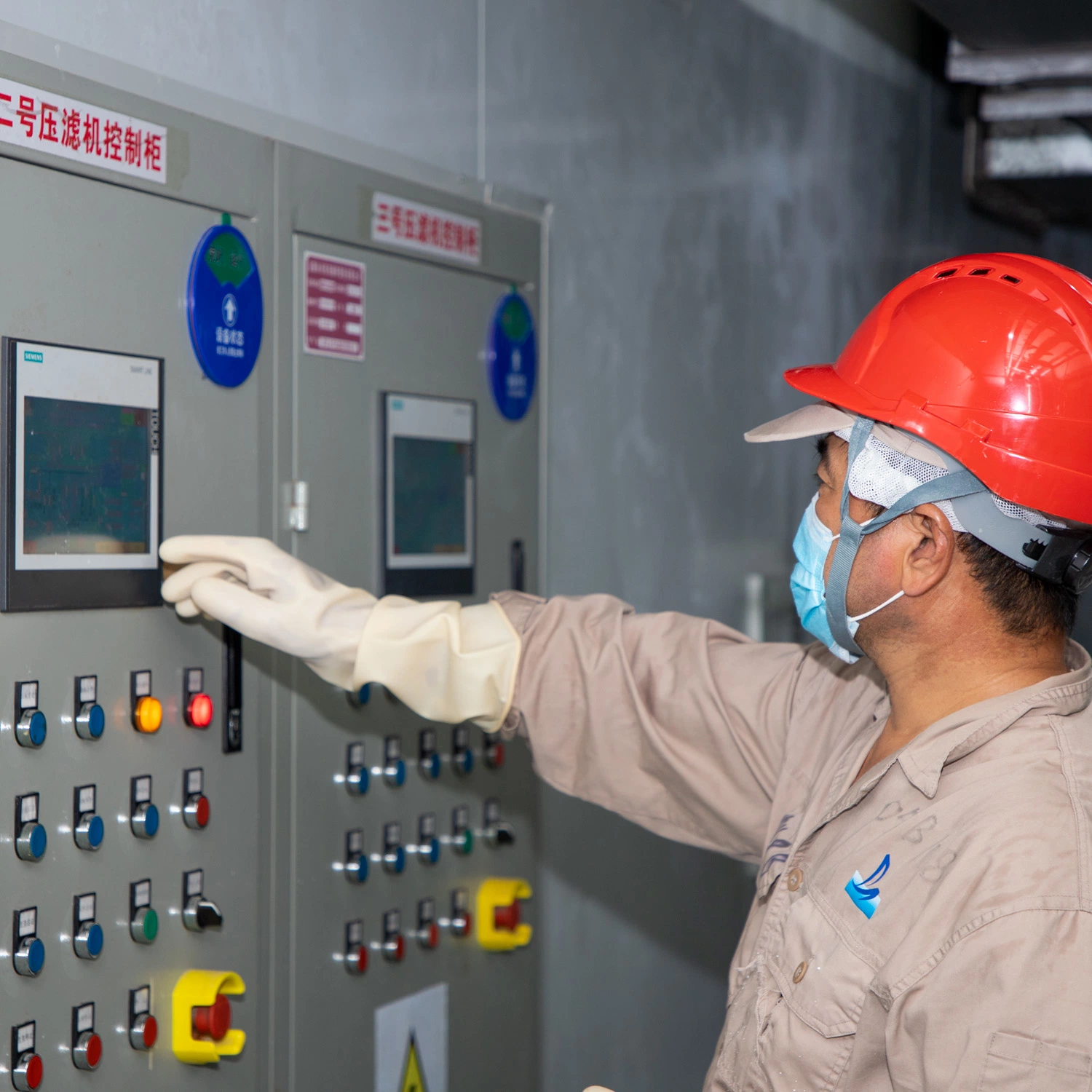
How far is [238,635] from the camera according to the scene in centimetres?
161

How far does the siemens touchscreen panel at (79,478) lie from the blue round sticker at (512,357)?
2.26ft

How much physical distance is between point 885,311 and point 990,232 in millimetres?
3636

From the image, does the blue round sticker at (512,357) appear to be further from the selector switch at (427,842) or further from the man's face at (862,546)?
the man's face at (862,546)

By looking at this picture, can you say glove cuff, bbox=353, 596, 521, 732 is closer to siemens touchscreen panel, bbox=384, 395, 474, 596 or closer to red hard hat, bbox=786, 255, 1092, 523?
siemens touchscreen panel, bbox=384, 395, 474, 596

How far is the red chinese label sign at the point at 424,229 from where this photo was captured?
1.82 metres

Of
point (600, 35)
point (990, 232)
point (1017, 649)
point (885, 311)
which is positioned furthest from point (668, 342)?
point (990, 232)

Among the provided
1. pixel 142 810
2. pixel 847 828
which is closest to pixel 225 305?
pixel 142 810

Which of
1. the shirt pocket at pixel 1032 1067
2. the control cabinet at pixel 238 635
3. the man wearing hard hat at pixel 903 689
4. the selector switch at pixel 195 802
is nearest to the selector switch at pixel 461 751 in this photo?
the control cabinet at pixel 238 635

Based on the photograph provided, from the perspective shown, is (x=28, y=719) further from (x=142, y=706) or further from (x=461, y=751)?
(x=461, y=751)

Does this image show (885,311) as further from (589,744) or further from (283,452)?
(283,452)

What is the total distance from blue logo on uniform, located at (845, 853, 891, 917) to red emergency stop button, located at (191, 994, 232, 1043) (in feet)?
2.54

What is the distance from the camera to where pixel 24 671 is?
4.41ft

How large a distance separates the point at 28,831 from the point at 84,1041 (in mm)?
256

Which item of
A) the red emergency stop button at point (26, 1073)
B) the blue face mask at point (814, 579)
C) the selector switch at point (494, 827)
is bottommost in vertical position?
the red emergency stop button at point (26, 1073)
